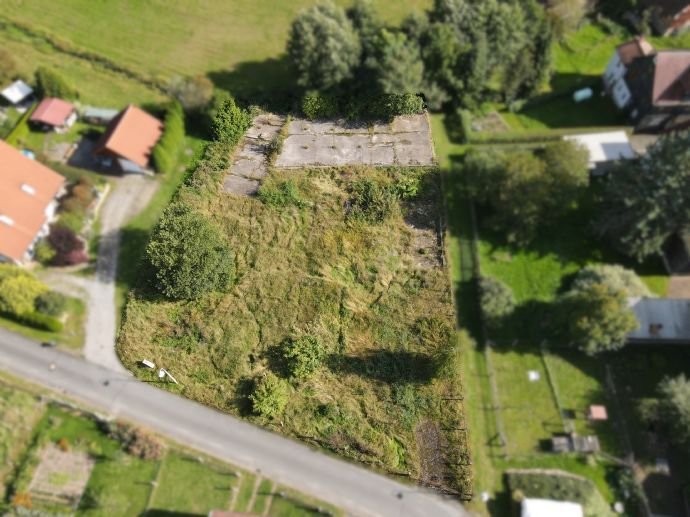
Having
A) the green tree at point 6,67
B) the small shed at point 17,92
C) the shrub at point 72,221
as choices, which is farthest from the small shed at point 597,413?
the green tree at point 6,67

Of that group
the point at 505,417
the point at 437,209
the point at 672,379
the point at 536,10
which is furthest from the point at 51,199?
the point at 672,379

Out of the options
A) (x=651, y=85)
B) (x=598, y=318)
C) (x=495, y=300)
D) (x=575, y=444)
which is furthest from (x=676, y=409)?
(x=651, y=85)

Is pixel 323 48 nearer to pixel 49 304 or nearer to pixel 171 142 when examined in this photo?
pixel 171 142

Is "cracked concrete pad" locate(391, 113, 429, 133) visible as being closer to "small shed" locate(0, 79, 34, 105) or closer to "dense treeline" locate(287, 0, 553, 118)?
"dense treeline" locate(287, 0, 553, 118)

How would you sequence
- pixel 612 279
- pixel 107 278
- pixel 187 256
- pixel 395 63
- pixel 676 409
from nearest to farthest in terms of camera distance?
1. pixel 187 256
2. pixel 676 409
3. pixel 612 279
4. pixel 395 63
5. pixel 107 278

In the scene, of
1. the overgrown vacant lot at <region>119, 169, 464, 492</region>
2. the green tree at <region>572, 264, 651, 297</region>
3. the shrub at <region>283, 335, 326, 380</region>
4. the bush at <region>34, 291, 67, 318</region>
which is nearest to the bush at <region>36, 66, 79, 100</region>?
the bush at <region>34, 291, 67, 318</region>

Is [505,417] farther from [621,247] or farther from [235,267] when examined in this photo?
[235,267]

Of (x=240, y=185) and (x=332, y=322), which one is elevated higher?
(x=240, y=185)

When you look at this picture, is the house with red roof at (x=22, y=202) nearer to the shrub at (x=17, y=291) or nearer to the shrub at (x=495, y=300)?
the shrub at (x=17, y=291)

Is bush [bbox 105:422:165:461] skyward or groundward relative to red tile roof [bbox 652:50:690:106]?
groundward
